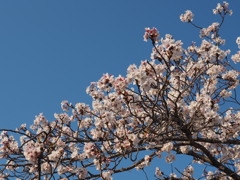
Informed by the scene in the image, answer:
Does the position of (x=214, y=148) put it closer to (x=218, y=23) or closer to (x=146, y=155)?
(x=146, y=155)

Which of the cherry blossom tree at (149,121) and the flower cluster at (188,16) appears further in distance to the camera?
the flower cluster at (188,16)

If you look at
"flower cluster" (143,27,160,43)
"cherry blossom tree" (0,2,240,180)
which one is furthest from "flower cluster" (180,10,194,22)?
"flower cluster" (143,27,160,43)

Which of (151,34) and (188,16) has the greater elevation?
(188,16)

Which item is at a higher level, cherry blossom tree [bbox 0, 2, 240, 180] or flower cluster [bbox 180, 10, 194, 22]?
flower cluster [bbox 180, 10, 194, 22]

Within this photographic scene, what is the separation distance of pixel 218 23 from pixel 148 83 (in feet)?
19.2

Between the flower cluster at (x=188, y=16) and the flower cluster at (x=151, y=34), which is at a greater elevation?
the flower cluster at (x=188, y=16)

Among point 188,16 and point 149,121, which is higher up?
point 188,16

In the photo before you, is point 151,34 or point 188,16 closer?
point 151,34

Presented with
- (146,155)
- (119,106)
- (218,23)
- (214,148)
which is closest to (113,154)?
(146,155)

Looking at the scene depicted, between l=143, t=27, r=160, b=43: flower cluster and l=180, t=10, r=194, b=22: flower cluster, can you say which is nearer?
l=143, t=27, r=160, b=43: flower cluster

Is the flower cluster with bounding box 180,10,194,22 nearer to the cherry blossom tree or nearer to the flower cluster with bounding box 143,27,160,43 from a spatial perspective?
the cherry blossom tree

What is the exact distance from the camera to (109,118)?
6.53 meters

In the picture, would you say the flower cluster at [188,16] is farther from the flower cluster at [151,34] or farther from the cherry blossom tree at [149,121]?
the flower cluster at [151,34]

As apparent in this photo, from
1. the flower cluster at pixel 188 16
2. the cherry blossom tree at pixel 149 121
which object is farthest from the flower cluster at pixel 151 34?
the flower cluster at pixel 188 16
